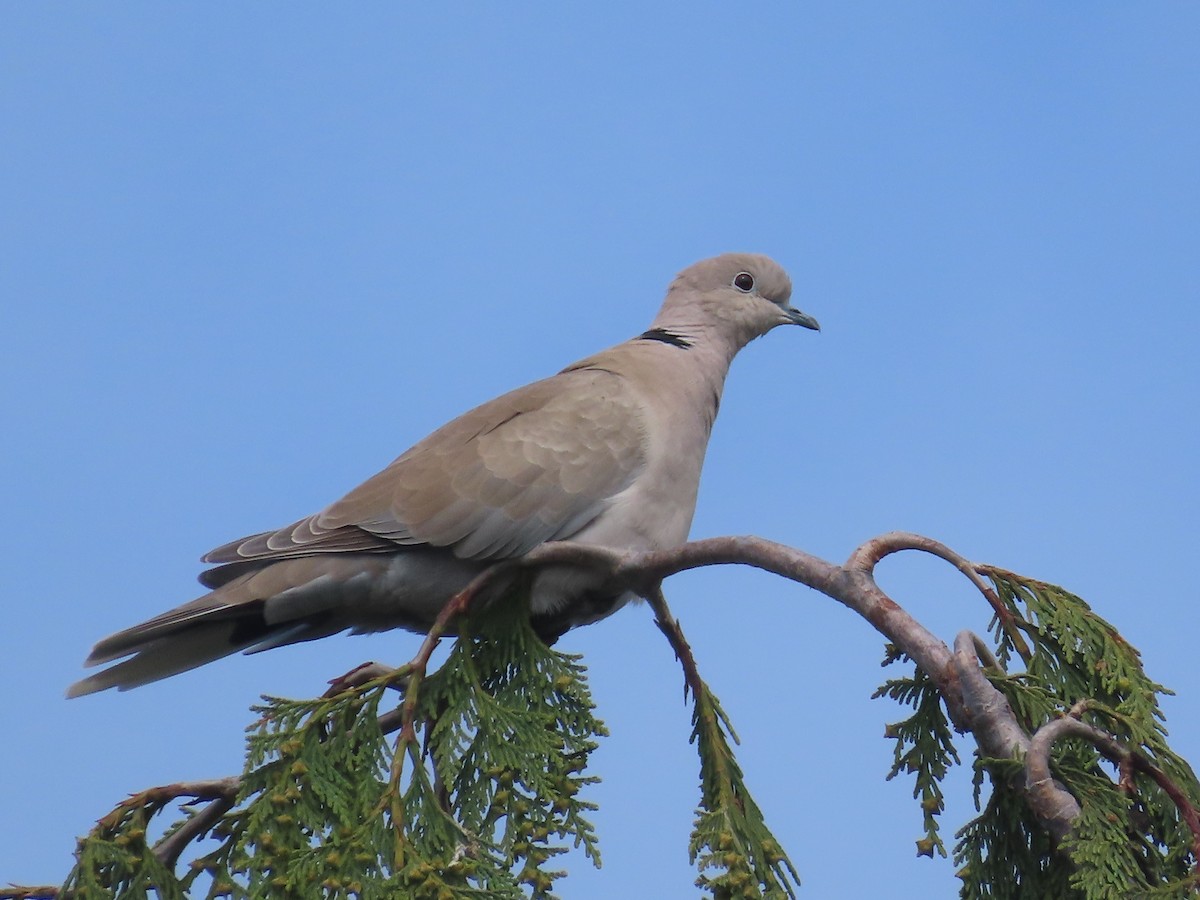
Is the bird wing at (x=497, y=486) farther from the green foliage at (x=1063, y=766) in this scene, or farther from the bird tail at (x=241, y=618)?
the green foliage at (x=1063, y=766)

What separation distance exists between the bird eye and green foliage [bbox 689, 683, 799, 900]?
219cm

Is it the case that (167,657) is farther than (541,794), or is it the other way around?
(167,657)

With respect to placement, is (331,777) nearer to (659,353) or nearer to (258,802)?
(258,802)

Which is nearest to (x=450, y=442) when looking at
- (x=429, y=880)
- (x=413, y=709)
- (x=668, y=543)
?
(x=668, y=543)

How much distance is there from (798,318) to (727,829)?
2877 mm

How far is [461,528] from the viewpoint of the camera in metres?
4.59

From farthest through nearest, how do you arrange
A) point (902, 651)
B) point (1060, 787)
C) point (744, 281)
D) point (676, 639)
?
1. point (744, 281)
2. point (676, 639)
3. point (902, 651)
4. point (1060, 787)

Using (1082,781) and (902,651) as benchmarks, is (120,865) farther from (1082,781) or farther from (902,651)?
(1082,781)

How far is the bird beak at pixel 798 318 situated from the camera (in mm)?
6012

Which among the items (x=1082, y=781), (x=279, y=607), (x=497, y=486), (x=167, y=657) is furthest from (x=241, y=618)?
(x=1082, y=781)

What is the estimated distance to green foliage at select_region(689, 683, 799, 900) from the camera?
3509 mm

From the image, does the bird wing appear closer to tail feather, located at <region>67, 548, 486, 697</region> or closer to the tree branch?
tail feather, located at <region>67, 548, 486, 697</region>

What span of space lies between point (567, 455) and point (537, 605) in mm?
513

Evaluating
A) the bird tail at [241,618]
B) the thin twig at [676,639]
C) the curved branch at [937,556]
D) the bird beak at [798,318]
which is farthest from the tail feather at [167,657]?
the bird beak at [798,318]
